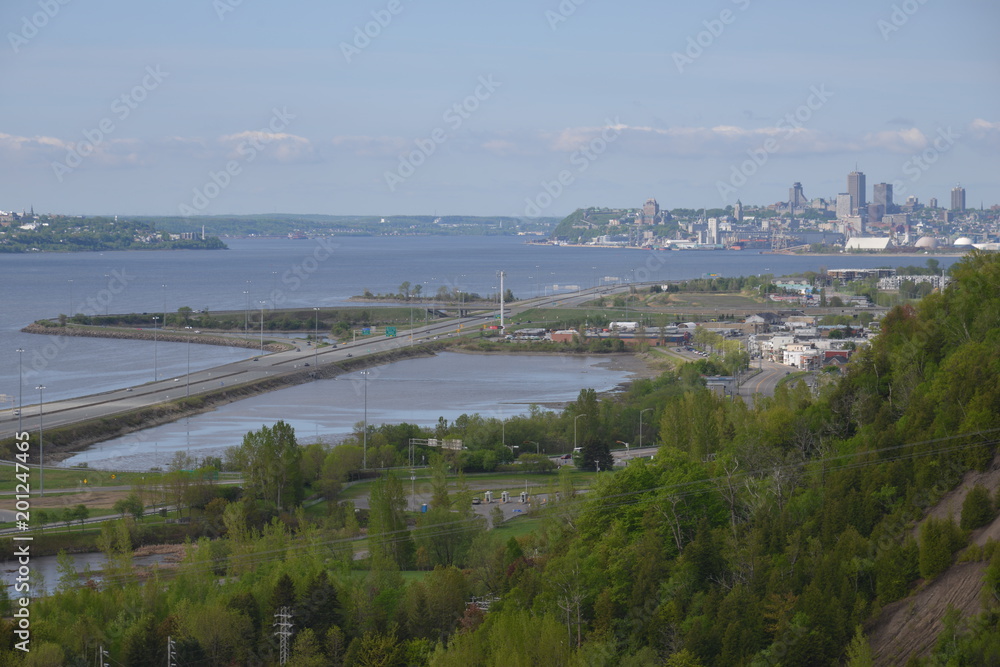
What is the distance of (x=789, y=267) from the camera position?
3091 inches

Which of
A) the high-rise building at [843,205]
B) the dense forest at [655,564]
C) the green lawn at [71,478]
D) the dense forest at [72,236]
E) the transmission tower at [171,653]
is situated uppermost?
the high-rise building at [843,205]

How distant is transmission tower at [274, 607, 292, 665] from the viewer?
28.1 feet

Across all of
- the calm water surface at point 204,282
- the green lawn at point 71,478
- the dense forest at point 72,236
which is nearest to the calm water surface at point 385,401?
the green lawn at point 71,478

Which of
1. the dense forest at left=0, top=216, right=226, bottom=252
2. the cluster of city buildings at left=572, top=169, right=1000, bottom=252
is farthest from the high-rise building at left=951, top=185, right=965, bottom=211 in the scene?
the dense forest at left=0, top=216, right=226, bottom=252

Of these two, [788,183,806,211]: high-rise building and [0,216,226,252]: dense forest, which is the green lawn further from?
[788,183,806,211]: high-rise building

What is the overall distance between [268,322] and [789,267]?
49.7 m

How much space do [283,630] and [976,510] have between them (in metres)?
5.59

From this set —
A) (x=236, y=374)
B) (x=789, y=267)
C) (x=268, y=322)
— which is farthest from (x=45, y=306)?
(x=789, y=267)

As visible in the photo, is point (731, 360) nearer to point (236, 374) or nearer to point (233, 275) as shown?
point (236, 374)

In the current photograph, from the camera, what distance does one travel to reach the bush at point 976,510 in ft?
29.0

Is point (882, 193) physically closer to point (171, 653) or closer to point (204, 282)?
point (204, 282)

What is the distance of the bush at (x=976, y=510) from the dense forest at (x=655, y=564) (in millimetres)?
16

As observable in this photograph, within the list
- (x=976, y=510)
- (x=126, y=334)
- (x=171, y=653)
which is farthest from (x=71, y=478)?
(x=126, y=334)

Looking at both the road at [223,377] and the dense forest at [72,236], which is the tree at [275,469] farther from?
the dense forest at [72,236]
